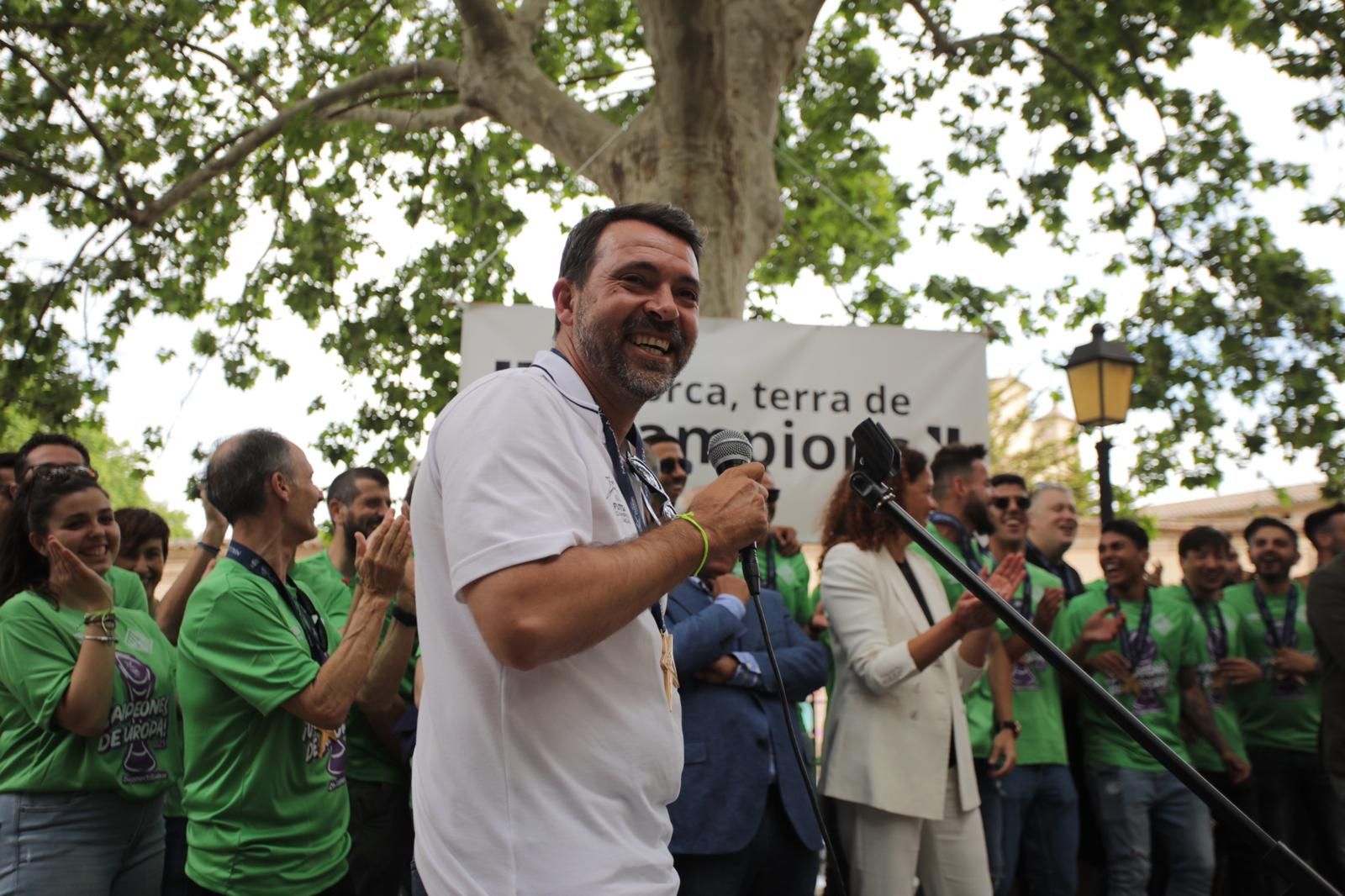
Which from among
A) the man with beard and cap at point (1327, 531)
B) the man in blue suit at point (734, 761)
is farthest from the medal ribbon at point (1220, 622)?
the man in blue suit at point (734, 761)

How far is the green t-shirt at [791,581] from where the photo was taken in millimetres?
5922

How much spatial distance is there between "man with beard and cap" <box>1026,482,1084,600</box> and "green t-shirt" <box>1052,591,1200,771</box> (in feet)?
0.88

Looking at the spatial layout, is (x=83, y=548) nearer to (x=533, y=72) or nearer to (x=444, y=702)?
(x=444, y=702)

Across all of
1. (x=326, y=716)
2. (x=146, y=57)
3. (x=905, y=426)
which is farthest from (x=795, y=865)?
(x=146, y=57)

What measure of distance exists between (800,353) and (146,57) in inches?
256

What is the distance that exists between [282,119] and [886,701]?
744cm

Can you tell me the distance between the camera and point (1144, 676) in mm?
6117

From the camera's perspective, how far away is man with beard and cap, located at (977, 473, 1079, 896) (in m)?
5.39

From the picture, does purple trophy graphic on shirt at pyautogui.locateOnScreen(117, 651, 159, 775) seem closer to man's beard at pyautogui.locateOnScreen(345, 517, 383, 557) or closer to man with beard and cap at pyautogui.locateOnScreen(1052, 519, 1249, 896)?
man's beard at pyautogui.locateOnScreen(345, 517, 383, 557)

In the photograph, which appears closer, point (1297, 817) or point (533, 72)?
point (1297, 817)

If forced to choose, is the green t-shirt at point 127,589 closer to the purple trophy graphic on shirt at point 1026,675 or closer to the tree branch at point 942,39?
the purple trophy graphic on shirt at point 1026,675

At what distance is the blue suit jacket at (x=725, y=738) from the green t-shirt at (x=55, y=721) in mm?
1712

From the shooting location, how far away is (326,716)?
3398mm

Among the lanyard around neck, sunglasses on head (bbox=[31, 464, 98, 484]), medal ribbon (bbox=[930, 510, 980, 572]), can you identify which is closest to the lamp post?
medal ribbon (bbox=[930, 510, 980, 572])
